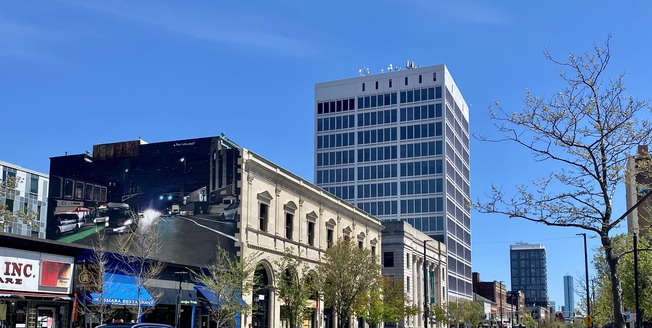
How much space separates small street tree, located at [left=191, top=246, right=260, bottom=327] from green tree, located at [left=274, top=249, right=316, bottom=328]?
4.77 m

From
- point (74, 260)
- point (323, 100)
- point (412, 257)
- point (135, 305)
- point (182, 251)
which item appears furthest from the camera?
point (323, 100)

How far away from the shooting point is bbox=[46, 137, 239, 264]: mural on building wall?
43.7 m

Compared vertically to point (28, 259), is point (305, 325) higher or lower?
lower

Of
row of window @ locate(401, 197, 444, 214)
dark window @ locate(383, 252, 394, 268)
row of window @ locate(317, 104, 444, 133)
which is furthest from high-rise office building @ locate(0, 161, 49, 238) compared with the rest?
row of window @ locate(401, 197, 444, 214)

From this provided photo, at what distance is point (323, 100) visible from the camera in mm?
121062

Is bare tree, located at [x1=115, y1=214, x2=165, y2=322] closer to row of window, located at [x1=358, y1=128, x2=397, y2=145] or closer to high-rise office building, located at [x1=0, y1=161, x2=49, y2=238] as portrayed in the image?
high-rise office building, located at [x1=0, y1=161, x2=49, y2=238]

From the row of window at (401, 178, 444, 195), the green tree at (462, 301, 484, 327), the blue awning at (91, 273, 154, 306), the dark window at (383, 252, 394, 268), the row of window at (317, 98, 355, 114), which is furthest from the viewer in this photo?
the row of window at (317, 98, 355, 114)

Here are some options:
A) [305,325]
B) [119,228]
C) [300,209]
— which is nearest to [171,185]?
[119,228]

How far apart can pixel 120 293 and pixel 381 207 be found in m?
81.6

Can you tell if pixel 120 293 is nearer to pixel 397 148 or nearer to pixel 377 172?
pixel 377 172

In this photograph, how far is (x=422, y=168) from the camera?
112875 millimetres

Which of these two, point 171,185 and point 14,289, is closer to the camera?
point 14,289

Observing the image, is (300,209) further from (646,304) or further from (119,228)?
(646,304)

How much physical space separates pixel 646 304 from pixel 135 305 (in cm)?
3092
